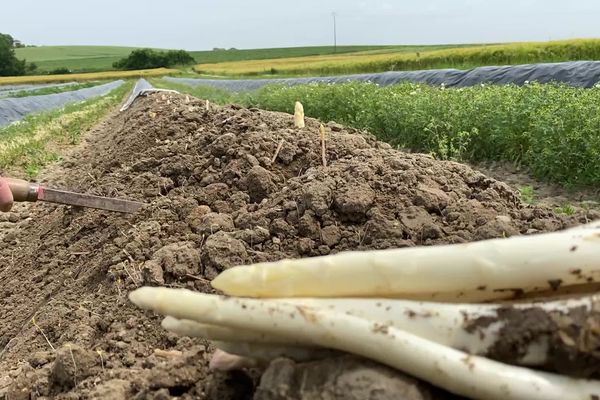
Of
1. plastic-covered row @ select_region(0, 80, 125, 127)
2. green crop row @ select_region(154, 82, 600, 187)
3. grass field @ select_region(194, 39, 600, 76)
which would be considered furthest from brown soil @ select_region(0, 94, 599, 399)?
grass field @ select_region(194, 39, 600, 76)

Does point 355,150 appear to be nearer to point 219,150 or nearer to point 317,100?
point 219,150

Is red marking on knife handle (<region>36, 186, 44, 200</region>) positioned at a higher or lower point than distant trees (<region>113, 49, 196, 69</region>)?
lower

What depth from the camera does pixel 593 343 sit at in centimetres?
136

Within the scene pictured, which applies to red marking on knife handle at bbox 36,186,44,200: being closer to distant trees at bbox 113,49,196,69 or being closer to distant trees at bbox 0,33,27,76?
distant trees at bbox 113,49,196,69

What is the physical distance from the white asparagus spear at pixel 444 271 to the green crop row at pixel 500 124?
4.32m

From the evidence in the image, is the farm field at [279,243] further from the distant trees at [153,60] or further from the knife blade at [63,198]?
the distant trees at [153,60]

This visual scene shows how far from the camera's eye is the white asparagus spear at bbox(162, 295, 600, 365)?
142 cm

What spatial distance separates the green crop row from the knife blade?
337 cm

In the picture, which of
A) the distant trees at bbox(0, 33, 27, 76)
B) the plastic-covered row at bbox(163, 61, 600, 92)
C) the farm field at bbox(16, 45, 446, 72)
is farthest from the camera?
the farm field at bbox(16, 45, 446, 72)

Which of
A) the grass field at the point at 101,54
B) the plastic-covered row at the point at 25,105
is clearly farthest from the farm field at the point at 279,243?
the grass field at the point at 101,54

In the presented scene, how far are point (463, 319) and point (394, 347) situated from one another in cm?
17

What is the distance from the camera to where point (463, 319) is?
4.82ft

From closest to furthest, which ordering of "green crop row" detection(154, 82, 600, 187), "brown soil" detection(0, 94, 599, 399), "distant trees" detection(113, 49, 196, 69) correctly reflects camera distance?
"brown soil" detection(0, 94, 599, 399), "green crop row" detection(154, 82, 600, 187), "distant trees" detection(113, 49, 196, 69)

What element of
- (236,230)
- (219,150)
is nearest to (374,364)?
(236,230)
